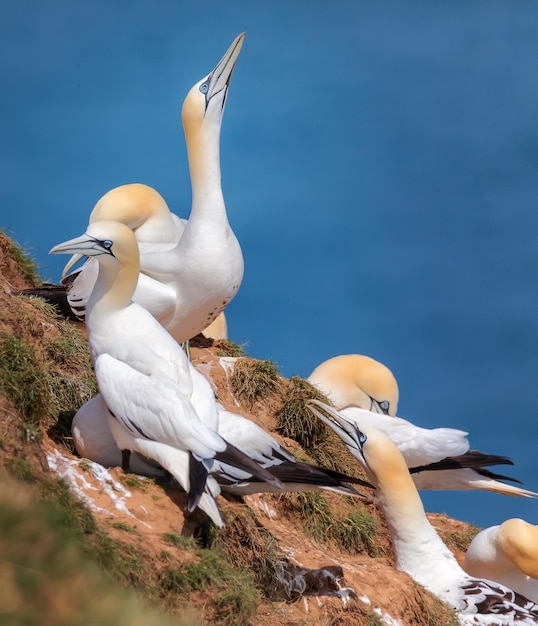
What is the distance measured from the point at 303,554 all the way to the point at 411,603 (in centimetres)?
81

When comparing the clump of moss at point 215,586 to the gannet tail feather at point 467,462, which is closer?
the clump of moss at point 215,586

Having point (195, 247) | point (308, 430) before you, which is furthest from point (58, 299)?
point (308, 430)

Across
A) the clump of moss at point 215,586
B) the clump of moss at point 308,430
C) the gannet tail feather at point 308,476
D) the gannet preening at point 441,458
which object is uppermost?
the gannet preening at point 441,458

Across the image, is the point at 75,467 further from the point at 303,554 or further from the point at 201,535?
the point at 303,554

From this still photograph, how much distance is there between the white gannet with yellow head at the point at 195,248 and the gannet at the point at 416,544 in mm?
1591

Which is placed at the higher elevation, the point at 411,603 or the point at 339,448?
the point at 339,448

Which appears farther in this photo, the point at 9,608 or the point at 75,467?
the point at 75,467

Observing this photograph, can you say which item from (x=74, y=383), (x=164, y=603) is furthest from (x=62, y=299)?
(x=164, y=603)

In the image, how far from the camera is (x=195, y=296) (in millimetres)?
9656

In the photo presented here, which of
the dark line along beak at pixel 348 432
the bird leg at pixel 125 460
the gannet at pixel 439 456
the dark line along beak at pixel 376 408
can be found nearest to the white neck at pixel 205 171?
the dark line along beak at pixel 348 432

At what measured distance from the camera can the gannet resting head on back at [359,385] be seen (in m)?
12.0

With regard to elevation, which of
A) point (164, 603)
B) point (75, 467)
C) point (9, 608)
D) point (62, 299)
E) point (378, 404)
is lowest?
point (9, 608)

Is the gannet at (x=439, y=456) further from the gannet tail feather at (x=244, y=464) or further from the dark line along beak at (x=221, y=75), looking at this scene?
the gannet tail feather at (x=244, y=464)

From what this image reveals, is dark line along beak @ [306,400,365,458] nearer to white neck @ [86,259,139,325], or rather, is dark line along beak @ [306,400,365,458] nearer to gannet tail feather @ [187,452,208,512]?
white neck @ [86,259,139,325]
